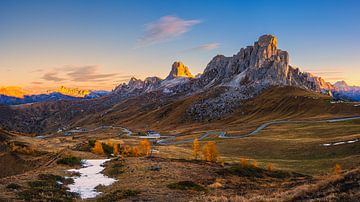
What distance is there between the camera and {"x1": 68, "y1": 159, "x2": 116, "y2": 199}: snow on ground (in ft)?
98.6

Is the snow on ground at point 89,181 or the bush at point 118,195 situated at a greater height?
the bush at point 118,195

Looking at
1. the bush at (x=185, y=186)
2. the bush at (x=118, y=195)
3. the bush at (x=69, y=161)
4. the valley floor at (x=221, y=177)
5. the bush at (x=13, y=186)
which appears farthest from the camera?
the bush at (x=69, y=161)

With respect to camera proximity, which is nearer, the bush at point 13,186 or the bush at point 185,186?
the bush at point 13,186

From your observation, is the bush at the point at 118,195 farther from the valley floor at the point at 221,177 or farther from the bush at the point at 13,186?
the bush at the point at 13,186

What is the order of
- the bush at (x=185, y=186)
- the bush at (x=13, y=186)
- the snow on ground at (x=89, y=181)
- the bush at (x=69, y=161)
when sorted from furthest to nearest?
the bush at (x=69, y=161)
the bush at (x=185, y=186)
the snow on ground at (x=89, y=181)
the bush at (x=13, y=186)

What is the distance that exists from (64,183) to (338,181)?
28.9m

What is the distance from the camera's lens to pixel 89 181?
3572cm

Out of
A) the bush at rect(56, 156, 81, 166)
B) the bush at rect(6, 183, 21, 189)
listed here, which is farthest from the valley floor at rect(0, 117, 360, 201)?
the bush at rect(56, 156, 81, 166)

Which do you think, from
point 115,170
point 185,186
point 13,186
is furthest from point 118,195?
point 115,170

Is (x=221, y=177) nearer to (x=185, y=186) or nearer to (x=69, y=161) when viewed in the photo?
(x=185, y=186)

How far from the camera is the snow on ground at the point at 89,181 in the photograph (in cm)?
3006

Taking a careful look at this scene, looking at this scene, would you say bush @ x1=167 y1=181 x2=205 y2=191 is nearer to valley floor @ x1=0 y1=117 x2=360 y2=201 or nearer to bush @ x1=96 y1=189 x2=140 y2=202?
valley floor @ x1=0 y1=117 x2=360 y2=201

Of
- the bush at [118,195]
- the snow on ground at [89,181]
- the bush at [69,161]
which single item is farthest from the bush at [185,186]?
the bush at [69,161]

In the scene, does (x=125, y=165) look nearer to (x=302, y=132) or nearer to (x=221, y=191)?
(x=221, y=191)
